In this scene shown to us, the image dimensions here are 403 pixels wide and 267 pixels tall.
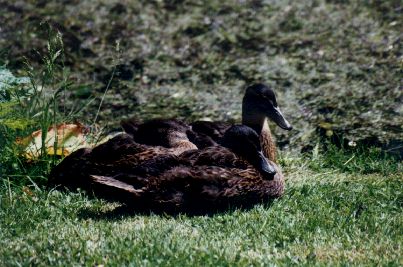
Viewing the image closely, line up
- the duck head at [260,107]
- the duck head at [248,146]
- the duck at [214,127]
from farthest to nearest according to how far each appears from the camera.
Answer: the duck head at [260,107] → the duck at [214,127] → the duck head at [248,146]

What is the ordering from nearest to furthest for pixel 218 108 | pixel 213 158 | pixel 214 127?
pixel 213 158, pixel 214 127, pixel 218 108

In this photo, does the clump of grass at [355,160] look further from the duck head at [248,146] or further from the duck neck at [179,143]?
the duck neck at [179,143]

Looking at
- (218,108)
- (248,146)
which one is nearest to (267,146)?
(248,146)

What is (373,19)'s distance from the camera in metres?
11.7

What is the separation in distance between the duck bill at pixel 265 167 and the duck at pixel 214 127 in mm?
556

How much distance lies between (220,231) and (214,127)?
174 centimetres

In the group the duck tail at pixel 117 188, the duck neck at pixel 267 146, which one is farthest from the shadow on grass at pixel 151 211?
the duck neck at pixel 267 146

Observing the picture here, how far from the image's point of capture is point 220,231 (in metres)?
6.32

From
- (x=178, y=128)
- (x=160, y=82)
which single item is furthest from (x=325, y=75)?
(x=178, y=128)

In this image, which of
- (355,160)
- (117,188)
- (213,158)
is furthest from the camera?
(355,160)

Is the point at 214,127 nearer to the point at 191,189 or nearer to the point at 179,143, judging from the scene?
the point at 179,143

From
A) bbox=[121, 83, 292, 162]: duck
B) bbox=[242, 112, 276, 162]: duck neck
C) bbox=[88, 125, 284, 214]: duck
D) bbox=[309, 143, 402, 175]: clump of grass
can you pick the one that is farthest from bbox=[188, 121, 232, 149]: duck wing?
bbox=[309, 143, 402, 175]: clump of grass

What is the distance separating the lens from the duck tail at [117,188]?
671cm

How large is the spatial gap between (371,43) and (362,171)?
339cm
